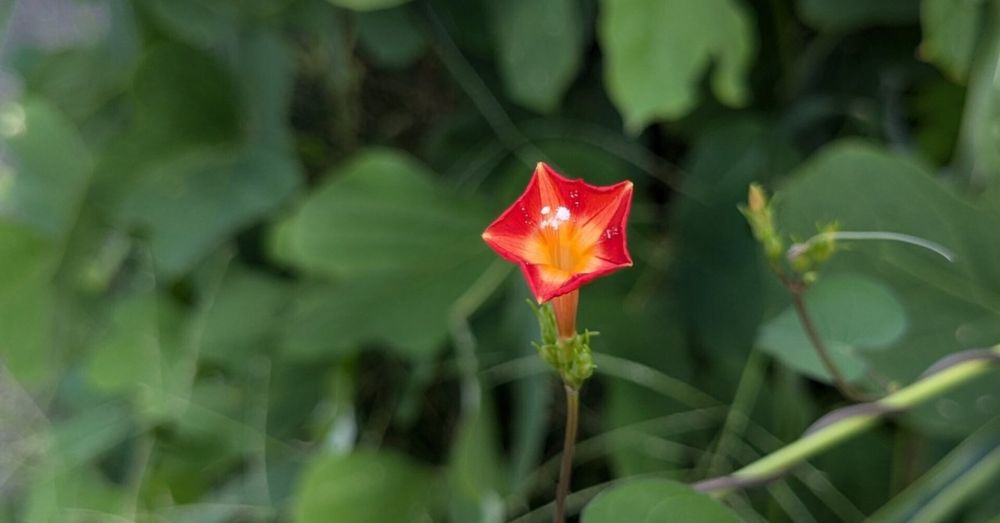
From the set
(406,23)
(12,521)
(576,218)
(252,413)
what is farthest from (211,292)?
(576,218)

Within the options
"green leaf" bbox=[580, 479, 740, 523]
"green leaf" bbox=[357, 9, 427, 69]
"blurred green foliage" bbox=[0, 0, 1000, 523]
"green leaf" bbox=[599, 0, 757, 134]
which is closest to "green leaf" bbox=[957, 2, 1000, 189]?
"blurred green foliage" bbox=[0, 0, 1000, 523]

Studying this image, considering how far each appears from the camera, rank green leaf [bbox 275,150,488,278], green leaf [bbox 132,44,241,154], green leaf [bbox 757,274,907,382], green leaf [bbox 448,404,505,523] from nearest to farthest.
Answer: green leaf [bbox 757,274,907,382] → green leaf [bbox 448,404,505,523] → green leaf [bbox 275,150,488,278] → green leaf [bbox 132,44,241,154]

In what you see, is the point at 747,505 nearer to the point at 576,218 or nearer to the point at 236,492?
the point at 576,218

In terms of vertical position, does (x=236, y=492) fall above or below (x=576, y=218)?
below

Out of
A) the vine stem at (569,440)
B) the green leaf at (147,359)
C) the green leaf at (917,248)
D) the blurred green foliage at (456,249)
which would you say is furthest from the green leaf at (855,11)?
the green leaf at (147,359)

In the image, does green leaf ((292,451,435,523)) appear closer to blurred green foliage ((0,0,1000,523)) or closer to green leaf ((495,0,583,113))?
blurred green foliage ((0,0,1000,523))

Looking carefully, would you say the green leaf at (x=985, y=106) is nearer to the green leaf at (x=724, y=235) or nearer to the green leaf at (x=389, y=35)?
the green leaf at (x=724, y=235)

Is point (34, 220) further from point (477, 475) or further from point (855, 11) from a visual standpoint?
point (855, 11)

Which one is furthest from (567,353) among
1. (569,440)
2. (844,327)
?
(844,327)
